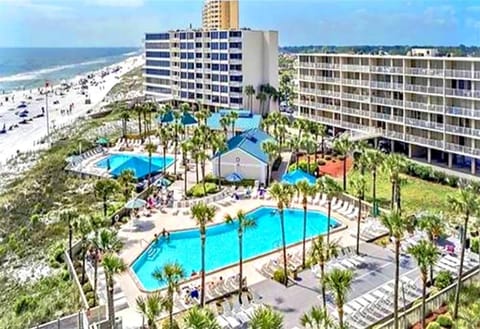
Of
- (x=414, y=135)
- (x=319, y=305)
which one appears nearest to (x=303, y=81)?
(x=414, y=135)

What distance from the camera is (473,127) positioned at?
140 ft

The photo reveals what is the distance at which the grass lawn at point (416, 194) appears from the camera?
37.1m

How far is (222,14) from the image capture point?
5108 inches

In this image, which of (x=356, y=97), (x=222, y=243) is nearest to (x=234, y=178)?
(x=222, y=243)

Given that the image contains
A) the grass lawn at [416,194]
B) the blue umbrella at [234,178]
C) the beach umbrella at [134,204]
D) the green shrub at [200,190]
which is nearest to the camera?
the beach umbrella at [134,204]

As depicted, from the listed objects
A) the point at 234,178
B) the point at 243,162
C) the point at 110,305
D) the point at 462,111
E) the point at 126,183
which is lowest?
the point at 110,305

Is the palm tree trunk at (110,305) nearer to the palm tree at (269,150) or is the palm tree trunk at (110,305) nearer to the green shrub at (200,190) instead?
the green shrub at (200,190)

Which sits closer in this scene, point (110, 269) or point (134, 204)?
point (110, 269)

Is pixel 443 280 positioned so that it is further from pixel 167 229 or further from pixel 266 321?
pixel 167 229

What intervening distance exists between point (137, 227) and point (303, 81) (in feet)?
114

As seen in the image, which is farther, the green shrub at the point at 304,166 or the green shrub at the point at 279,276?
the green shrub at the point at 304,166

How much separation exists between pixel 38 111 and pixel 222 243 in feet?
280

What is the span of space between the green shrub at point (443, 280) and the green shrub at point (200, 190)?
2022cm

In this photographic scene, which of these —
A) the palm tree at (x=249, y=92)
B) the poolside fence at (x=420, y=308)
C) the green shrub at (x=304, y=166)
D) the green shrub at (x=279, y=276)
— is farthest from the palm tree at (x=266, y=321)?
the palm tree at (x=249, y=92)
